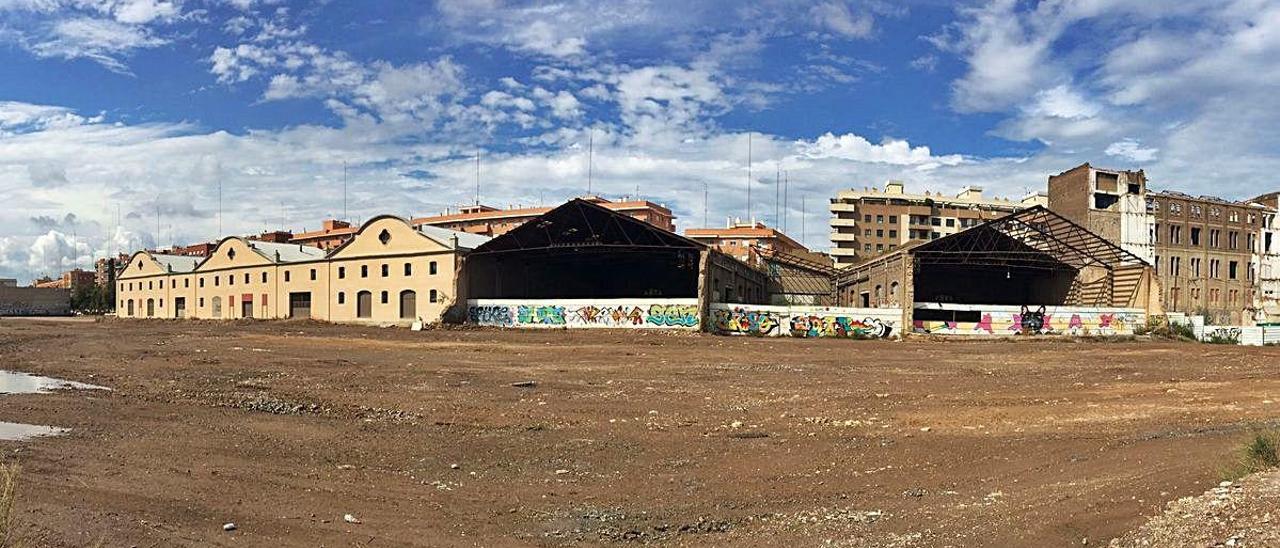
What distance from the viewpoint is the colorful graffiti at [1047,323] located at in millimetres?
51562

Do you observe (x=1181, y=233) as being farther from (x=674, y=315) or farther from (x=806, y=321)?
(x=674, y=315)

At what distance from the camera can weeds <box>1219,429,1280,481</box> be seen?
389 inches

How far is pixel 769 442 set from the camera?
53.2 ft

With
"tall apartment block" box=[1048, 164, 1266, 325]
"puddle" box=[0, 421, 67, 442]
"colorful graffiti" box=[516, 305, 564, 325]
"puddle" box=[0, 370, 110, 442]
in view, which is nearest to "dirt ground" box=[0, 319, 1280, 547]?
"puddle" box=[0, 421, 67, 442]

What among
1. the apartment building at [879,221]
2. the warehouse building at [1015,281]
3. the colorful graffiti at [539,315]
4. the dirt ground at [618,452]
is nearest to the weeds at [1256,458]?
the dirt ground at [618,452]

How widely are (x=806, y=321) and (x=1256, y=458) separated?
40114mm

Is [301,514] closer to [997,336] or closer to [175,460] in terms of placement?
[175,460]

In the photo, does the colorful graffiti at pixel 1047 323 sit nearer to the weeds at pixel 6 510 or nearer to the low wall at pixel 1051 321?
the low wall at pixel 1051 321

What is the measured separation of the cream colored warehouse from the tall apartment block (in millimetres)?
67513

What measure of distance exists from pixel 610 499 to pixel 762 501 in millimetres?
Result: 2300

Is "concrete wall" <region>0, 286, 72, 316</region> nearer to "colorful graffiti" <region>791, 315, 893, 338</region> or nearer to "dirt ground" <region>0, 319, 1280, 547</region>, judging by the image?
"dirt ground" <region>0, 319, 1280, 547</region>

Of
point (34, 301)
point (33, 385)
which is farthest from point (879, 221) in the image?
point (34, 301)

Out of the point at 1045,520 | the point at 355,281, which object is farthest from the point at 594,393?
the point at 355,281

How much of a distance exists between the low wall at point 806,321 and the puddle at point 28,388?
111 feet
